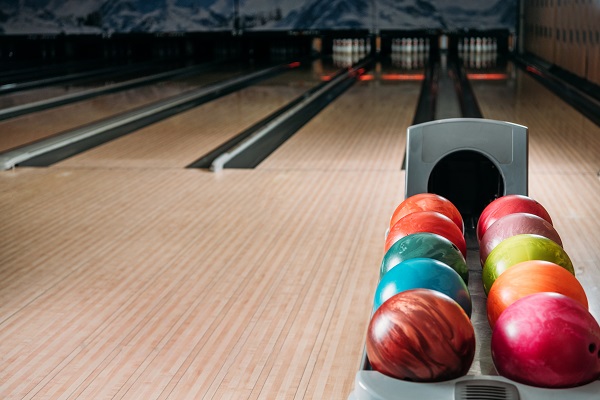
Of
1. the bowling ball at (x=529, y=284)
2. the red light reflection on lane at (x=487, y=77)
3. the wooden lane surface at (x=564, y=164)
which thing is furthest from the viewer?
the red light reflection on lane at (x=487, y=77)

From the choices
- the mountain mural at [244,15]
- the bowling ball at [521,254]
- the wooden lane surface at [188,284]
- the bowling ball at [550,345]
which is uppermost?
the mountain mural at [244,15]

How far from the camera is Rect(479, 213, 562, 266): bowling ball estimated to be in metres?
1.78

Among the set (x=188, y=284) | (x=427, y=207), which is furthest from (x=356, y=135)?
(x=427, y=207)

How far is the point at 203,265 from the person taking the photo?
8.31ft

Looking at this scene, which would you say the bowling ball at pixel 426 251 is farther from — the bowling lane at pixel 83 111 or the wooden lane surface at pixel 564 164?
the bowling lane at pixel 83 111

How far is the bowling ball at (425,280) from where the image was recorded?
1.47 m

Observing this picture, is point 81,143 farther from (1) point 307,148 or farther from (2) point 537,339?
(2) point 537,339

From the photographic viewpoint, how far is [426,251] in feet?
5.32

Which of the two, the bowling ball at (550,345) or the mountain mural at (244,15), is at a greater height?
the mountain mural at (244,15)

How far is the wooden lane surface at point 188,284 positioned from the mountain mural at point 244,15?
7703 millimetres

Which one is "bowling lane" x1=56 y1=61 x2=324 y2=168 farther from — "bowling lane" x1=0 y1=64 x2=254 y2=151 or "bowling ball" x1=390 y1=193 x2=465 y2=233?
"bowling ball" x1=390 y1=193 x2=465 y2=233

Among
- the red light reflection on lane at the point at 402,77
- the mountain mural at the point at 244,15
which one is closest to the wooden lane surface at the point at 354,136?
the red light reflection on lane at the point at 402,77

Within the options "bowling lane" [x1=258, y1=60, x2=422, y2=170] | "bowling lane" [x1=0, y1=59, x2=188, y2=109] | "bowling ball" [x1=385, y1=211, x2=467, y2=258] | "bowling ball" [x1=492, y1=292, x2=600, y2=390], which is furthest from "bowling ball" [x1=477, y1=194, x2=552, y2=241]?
"bowling lane" [x1=0, y1=59, x2=188, y2=109]

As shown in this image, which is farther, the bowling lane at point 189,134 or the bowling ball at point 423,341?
the bowling lane at point 189,134
